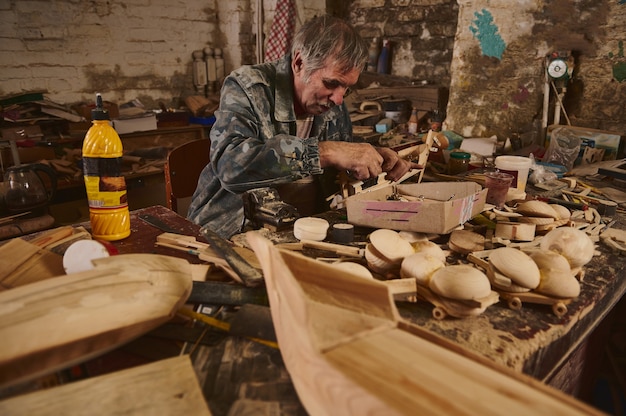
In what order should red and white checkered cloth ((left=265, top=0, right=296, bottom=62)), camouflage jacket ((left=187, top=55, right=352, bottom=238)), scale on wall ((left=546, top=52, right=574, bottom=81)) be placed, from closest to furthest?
camouflage jacket ((left=187, top=55, right=352, bottom=238))
scale on wall ((left=546, top=52, right=574, bottom=81))
red and white checkered cloth ((left=265, top=0, right=296, bottom=62))

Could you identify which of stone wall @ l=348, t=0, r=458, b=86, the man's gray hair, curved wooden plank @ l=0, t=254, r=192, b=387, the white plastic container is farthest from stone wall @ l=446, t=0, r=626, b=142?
curved wooden plank @ l=0, t=254, r=192, b=387

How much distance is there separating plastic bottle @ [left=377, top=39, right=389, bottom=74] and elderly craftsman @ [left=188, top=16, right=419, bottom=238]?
126 inches

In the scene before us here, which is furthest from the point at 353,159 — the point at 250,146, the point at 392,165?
the point at 250,146

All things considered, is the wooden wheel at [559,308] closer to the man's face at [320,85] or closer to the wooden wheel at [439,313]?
the wooden wheel at [439,313]

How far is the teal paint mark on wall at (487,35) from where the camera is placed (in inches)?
155

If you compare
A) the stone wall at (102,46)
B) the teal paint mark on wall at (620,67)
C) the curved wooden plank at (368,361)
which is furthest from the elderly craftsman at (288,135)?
the stone wall at (102,46)

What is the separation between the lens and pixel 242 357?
41.2 inches

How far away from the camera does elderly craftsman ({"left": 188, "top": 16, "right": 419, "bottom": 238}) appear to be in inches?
81.1

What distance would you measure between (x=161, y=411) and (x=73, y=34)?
4.98m

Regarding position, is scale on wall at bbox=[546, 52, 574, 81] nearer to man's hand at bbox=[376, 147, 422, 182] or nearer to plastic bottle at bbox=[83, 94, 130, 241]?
man's hand at bbox=[376, 147, 422, 182]

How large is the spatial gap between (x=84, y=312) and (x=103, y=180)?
74 cm

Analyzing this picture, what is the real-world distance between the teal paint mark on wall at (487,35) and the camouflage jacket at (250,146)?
212 centimetres

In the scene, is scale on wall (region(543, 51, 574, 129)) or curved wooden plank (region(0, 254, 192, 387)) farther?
scale on wall (region(543, 51, 574, 129))

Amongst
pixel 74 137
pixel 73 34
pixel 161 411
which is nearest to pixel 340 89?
pixel 161 411
